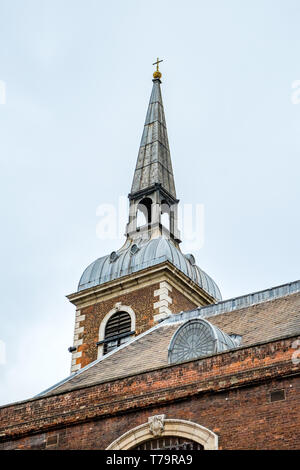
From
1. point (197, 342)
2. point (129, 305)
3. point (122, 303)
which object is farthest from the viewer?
point (122, 303)

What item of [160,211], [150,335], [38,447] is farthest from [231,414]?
[160,211]

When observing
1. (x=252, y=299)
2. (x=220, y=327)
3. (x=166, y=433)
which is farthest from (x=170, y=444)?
(x=252, y=299)

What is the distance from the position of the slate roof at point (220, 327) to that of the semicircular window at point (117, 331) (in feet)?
15.3

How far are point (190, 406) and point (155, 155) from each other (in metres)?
19.5

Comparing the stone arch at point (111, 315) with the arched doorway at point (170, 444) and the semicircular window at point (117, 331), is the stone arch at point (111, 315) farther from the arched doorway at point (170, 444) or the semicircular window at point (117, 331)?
the arched doorway at point (170, 444)

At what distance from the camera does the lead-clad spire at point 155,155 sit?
112 feet

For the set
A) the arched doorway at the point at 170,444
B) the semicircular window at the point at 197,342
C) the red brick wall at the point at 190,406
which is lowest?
the arched doorway at the point at 170,444

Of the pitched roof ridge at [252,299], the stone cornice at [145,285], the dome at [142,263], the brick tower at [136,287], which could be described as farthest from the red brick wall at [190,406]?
the dome at [142,263]

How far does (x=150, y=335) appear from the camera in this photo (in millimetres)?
23188

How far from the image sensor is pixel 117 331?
A: 28688 millimetres

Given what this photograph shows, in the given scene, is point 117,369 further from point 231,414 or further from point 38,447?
point 231,414

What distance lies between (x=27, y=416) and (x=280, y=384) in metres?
6.88

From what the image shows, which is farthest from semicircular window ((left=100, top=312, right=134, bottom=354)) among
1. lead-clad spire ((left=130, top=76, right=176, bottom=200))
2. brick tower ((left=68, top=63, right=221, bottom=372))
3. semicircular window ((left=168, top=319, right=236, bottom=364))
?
semicircular window ((left=168, top=319, right=236, bottom=364))

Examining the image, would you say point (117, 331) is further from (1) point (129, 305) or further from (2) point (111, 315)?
(1) point (129, 305)
